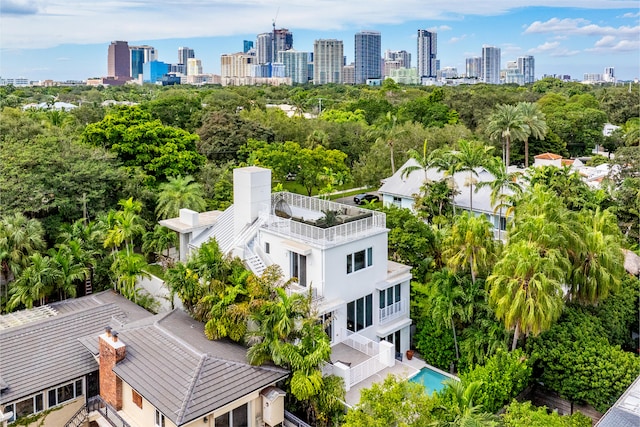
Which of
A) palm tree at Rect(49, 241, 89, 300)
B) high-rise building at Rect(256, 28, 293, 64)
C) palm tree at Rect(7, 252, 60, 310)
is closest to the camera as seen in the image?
palm tree at Rect(7, 252, 60, 310)

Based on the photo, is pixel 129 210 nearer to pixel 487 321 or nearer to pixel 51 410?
pixel 51 410

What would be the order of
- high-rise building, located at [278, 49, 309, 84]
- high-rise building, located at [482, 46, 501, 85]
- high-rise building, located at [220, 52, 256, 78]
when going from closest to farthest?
1. high-rise building, located at [482, 46, 501, 85]
2. high-rise building, located at [220, 52, 256, 78]
3. high-rise building, located at [278, 49, 309, 84]

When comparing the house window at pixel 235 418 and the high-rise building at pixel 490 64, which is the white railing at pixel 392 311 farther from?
the high-rise building at pixel 490 64

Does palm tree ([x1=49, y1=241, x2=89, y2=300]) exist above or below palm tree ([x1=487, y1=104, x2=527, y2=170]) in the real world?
below

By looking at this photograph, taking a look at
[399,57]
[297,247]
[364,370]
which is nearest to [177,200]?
[297,247]

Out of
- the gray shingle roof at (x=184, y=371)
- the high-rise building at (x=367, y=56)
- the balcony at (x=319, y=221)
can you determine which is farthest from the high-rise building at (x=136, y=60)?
the high-rise building at (x=367, y=56)

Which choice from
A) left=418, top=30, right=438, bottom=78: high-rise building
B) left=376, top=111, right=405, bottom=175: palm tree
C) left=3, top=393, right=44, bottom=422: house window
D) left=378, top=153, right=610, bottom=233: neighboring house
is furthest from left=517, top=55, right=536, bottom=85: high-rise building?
left=3, top=393, right=44, bottom=422: house window

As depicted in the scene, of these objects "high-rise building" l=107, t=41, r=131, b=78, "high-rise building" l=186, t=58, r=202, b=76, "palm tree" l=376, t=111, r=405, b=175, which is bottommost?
"palm tree" l=376, t=111, r=405, b=175

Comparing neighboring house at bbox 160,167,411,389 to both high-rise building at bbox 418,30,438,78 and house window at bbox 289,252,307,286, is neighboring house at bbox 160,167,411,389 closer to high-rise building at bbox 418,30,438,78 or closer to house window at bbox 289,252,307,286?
house window at bbox 289,252,307,286
